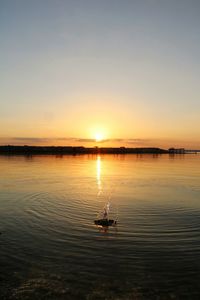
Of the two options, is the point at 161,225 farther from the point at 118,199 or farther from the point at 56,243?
the point at 118,199

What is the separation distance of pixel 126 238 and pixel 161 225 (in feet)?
15.9

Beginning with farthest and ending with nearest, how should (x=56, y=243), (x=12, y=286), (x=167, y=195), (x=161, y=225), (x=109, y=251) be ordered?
(x=167, y=195) < (x=161, y=225) < (x=56, y=243) < (x=109, y=251) < (x=12, y=286)

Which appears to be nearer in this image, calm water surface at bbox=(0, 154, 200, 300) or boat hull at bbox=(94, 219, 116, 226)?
calm water surface at bbox=(0, 154, 200, 300)

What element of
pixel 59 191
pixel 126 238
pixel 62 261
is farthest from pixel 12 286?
pixel 59 191

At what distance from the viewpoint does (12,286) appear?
13.5 metres

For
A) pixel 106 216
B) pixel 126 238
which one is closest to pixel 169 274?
pixel 126 238

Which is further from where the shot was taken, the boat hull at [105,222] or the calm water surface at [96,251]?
the boat hull at [105,222]

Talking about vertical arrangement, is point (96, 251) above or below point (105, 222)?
below

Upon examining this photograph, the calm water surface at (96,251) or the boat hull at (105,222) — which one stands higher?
the boat hull at (105,222)

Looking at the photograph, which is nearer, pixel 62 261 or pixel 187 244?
pixel 62 261

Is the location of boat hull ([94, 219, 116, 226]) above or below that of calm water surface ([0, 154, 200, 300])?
above

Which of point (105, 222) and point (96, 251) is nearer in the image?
point (96, 251)

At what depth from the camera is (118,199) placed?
37344 mm

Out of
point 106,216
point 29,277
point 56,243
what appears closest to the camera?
point 29,277
